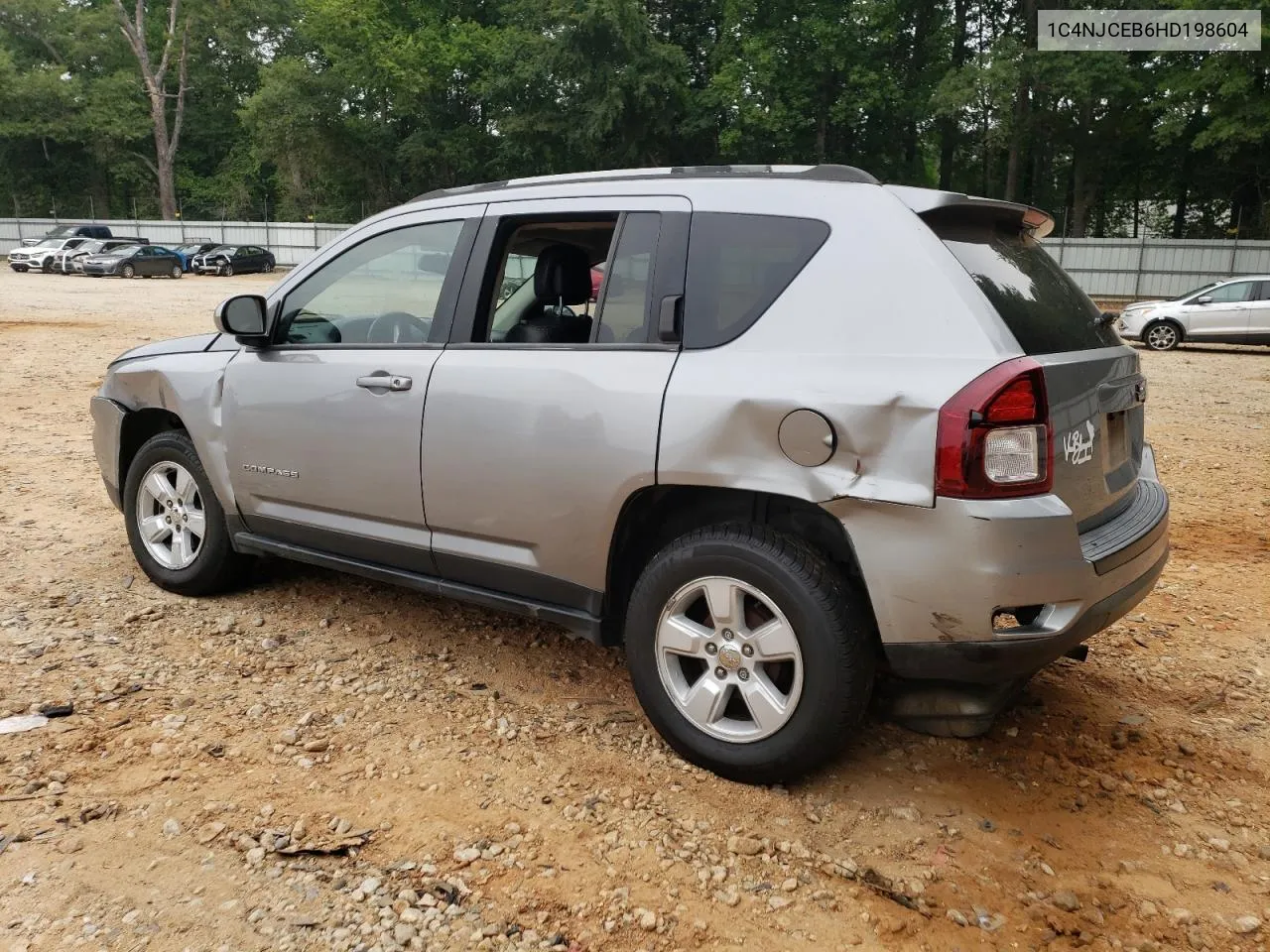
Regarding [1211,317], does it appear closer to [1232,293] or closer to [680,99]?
[1232,293]

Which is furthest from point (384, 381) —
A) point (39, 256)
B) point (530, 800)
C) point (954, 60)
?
point (954, 60)

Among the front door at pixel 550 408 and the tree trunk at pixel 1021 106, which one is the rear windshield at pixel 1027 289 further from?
the tree trunk at pixel 1021 106

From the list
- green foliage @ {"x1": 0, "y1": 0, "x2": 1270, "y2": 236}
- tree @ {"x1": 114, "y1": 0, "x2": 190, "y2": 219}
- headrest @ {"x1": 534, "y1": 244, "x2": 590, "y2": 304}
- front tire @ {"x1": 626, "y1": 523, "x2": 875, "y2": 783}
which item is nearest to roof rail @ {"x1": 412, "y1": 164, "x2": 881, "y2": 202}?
headrest @ {"x1": 534, "y1": 244, "x2": 590, "y2": 304}

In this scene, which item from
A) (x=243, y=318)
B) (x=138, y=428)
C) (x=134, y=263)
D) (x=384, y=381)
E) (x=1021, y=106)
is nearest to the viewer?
(x=384, y=381)

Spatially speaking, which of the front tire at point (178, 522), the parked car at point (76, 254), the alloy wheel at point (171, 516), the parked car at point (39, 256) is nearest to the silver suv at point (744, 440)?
the front tire at point (178, 522)

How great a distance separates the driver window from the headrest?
0.37m

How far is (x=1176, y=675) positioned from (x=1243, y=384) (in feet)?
35.5

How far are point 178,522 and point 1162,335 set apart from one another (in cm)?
1836

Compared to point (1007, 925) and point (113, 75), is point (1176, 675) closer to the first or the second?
point (1007, 925)

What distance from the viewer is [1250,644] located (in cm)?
413

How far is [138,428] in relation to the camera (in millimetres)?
4785

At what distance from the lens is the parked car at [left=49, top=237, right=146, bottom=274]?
111 feet

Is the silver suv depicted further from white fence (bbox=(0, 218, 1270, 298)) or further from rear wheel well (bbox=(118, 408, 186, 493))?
white fence (bbox=(0, 218, 1270, 298))

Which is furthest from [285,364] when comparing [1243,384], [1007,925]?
[1243,384]
